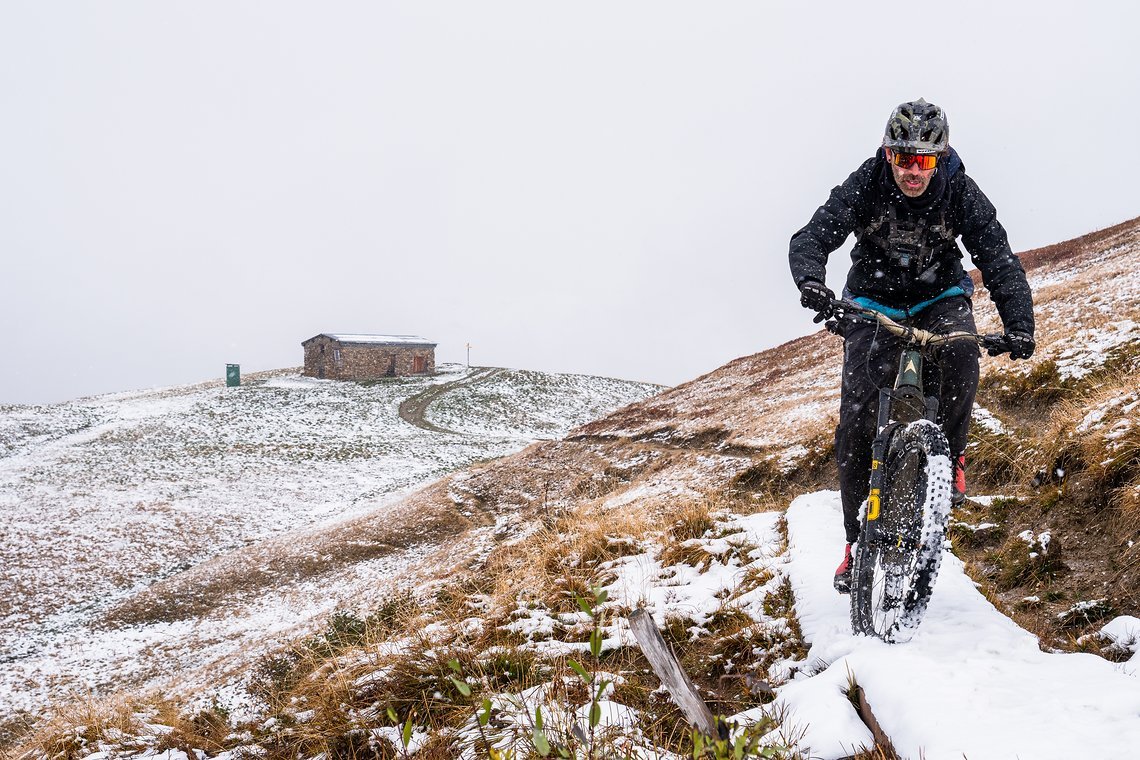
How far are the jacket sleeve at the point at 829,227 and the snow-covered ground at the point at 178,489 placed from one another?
11161mm

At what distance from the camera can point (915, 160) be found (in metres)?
3.82

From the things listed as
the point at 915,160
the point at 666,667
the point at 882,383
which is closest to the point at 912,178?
the point at 915,160

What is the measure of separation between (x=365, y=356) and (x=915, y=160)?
2483 inches

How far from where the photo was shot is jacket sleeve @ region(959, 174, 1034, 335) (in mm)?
3908

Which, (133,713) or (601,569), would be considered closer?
(133,713)

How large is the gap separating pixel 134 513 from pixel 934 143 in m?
26.4

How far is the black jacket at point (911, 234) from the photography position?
400 centimetres

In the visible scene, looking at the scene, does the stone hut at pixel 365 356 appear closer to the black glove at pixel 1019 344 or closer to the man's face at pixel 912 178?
the man's face at pixel 912 178

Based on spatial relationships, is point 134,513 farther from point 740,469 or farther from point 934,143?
point 934,143

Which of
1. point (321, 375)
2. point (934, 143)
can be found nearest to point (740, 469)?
point (934, 143)

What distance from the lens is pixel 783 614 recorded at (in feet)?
14.7

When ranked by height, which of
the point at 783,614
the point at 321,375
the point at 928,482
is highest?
the point at 928,482

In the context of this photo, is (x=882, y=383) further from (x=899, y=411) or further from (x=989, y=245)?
(x=989, y=245)

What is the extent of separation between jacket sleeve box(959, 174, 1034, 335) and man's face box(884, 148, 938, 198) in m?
0.35
